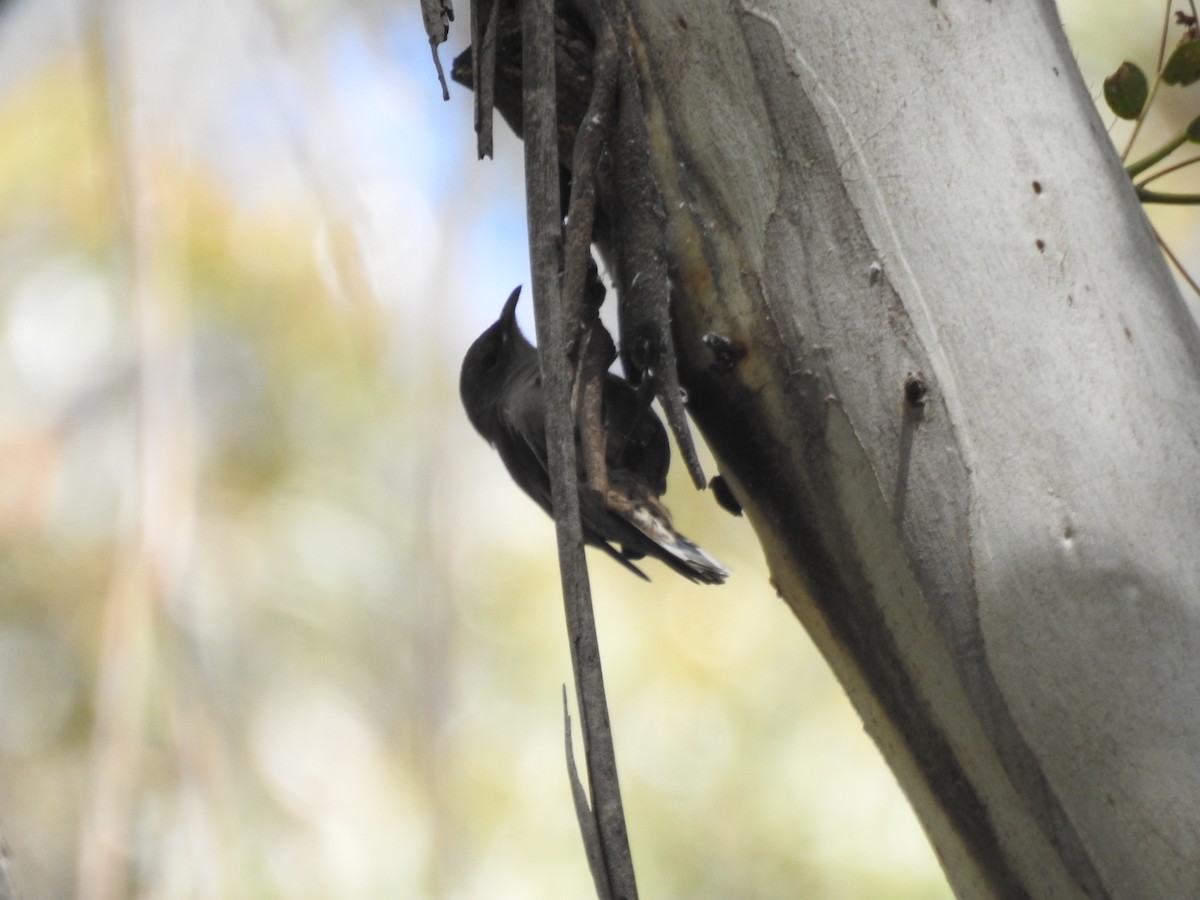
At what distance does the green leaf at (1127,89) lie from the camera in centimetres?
170

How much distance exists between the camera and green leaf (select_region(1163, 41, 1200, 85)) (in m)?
1.66

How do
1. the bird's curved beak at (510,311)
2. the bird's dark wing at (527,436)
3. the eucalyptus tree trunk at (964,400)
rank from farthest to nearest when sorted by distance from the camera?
the bird's curved beak at (510,311)
the bird's dark wing at (527,436)
the eucalyptus tree trunk at (964,400)

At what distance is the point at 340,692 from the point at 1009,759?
14.4ft

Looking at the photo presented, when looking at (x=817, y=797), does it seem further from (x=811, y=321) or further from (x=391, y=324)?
(x=811, y=321)

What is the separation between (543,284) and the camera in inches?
51.1

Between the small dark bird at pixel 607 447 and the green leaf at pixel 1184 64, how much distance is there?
98 centimetres

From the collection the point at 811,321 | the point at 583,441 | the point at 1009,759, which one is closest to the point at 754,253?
the point at 811,321

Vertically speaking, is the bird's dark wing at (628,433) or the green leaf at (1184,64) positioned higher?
the green leaf at (1184,64)

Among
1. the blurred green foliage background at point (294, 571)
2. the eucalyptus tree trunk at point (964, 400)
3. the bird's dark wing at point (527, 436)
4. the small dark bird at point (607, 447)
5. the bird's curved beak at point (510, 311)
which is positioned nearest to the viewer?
the eucalyptus tree trunk at point (964, 400)

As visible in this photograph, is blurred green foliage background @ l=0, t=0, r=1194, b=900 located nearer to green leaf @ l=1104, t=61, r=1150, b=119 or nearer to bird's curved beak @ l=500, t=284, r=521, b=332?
bird's curved beak @ l=500, t=284, r=521, b=332

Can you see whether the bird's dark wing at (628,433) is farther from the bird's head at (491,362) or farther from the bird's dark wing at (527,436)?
the bird's head at (491,362)

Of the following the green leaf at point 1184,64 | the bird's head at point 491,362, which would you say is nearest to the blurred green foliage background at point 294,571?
the bird's head at point 491,362

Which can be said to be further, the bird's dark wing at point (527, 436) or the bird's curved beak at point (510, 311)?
the bird's curved beak at point (510, 311)

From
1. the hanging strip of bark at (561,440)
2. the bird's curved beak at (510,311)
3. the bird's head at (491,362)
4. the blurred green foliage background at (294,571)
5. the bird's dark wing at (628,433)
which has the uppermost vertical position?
the hanging strip of bark at (561,440)
